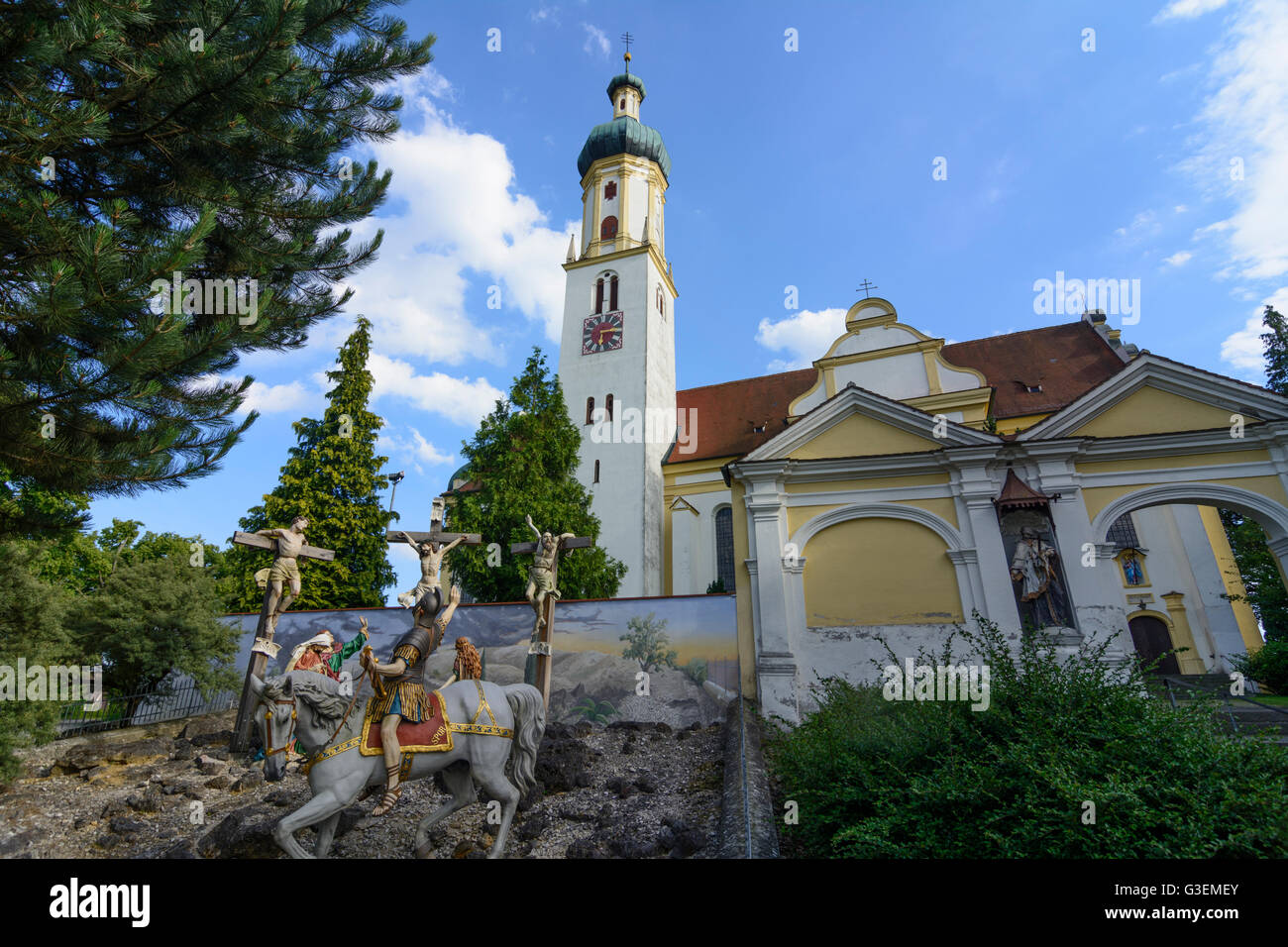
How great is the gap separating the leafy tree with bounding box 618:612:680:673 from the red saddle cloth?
6118mm

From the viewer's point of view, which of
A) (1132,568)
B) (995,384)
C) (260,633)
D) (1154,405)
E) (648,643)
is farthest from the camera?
(995,384)

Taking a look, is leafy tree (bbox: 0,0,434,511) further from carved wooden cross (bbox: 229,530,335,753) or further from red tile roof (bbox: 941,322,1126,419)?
red tile roof (bbox: 941,322,1126,419)

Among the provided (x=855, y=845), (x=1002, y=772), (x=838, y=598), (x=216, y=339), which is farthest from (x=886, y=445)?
(x=216, y=339)

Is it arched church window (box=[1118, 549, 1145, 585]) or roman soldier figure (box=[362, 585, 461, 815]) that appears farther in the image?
arched church window (box=[1118, 549, 1145, 585])

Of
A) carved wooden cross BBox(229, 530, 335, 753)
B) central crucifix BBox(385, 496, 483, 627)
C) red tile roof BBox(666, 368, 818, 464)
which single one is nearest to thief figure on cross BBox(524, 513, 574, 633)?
central crucifix BBox(385, 496, 483, 627)

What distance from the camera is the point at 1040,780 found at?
203 inches

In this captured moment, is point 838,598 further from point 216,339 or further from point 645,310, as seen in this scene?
point 645,310

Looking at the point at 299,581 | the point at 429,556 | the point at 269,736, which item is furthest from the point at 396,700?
the point at 299,581

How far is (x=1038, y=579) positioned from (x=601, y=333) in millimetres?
19655

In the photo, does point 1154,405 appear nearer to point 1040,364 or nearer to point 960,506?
point 960,506

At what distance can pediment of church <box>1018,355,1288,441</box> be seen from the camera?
11984 millimetres

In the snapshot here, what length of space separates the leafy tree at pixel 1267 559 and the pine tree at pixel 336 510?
2461 centimetres

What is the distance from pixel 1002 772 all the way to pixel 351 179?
963 centimetres
